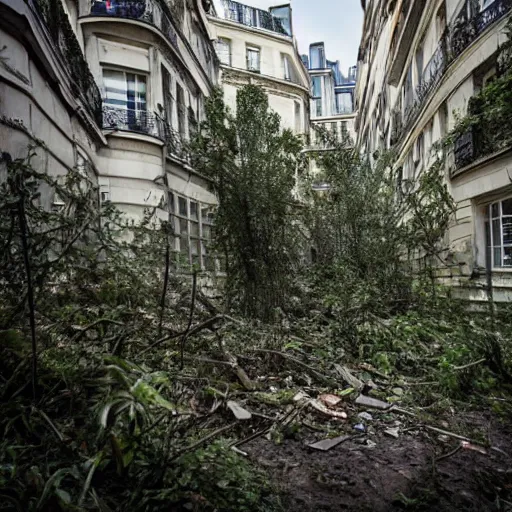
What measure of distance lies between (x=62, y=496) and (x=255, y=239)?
13.9 feet

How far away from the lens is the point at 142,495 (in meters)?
1.71

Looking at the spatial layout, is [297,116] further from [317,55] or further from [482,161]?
[317,55]

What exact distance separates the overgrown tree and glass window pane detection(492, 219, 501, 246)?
5.27m

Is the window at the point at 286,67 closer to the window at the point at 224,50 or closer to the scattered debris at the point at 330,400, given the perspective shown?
the window at the point at 224,50

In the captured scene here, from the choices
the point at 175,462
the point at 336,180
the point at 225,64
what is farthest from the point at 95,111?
the point at 225,64

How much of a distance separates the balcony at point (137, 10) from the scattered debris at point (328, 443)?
10901 millimetres

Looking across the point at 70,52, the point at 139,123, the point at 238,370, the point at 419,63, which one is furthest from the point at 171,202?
the point at 419,63

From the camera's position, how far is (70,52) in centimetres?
A: 755

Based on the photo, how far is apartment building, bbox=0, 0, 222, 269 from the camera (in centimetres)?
539

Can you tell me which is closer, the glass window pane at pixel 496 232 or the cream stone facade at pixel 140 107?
the glass window pane at pixel 496 232

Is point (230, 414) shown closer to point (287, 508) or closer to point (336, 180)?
point (287, 508)

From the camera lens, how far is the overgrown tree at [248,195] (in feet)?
17.8

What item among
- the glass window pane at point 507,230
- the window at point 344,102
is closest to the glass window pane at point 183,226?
the glass window pane at point 507,230

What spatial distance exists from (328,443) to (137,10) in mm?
11236
